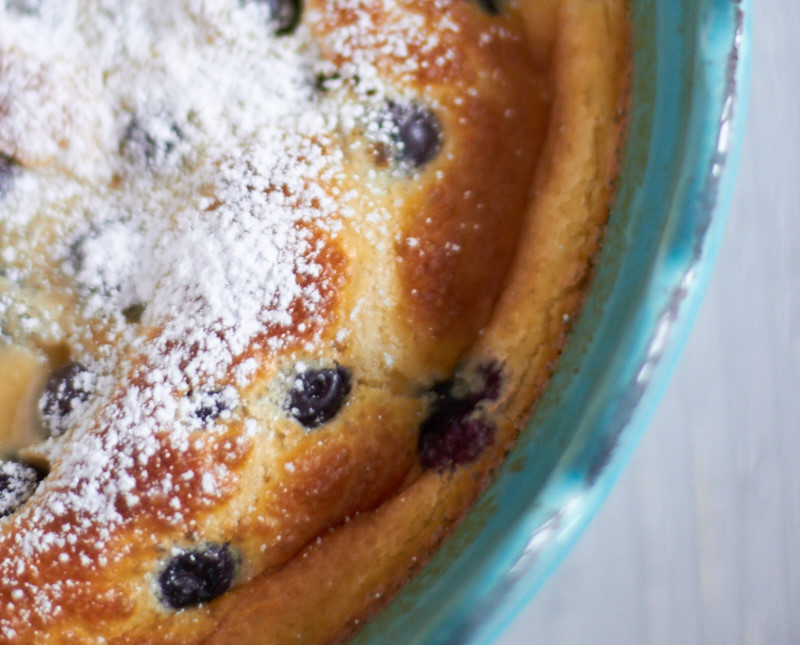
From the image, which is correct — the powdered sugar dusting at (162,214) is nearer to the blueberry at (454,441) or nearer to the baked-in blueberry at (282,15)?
the baked-in blueberry at (282,15)

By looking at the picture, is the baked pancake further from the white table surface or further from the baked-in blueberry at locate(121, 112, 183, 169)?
the white table surface

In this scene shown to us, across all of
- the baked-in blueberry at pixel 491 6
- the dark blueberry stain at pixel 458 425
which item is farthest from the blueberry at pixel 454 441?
the baked-in blueberry at pixel 491 6

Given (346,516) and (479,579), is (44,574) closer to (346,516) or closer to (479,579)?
(346,516)

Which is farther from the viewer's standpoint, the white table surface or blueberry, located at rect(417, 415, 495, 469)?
the white table surface

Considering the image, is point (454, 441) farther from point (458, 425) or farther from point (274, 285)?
point (274, 285)

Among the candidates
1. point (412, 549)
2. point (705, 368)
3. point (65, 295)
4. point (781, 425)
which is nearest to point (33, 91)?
point (65, 295)

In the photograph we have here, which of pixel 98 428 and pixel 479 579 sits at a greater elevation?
pixel 98 428

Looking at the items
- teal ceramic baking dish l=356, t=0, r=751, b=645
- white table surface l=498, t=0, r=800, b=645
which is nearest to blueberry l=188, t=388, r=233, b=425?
teal ceramic baking dish l=356, t=0, r=751, b=645
